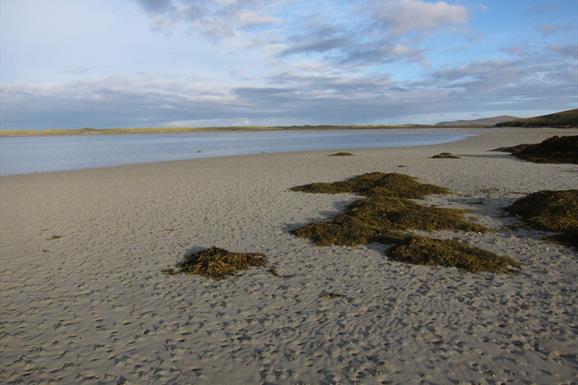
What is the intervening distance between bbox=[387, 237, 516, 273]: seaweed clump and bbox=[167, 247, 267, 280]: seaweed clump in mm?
3202

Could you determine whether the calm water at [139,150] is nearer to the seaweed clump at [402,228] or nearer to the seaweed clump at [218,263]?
the seaweed clump at [402,228]

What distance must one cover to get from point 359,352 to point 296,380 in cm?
105

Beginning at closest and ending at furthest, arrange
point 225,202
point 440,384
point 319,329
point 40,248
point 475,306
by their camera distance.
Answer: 1. point 440,384
2. point 319,329
3. point 475,306
4. point 40,248
5. point 225,202

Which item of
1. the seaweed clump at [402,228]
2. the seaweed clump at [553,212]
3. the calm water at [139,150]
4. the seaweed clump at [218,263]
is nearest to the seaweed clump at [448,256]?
the seaweed clump at [402,228]

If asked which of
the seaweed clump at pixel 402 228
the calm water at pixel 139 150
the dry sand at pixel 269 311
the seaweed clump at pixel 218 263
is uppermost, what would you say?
the calm water at pixel 139 150

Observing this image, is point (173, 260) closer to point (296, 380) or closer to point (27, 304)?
point (27, 304)

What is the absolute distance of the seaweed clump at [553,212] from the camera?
1060cm

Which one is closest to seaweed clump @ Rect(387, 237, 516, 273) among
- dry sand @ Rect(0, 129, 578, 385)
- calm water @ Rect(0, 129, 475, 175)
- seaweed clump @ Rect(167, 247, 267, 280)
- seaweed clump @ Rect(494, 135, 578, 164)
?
dry sand @ Rect(0, 129, 578, 385)

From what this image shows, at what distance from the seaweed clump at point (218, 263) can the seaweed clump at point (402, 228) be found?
2107 millimetres

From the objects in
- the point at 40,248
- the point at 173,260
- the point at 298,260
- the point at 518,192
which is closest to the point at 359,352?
the point at 298,260

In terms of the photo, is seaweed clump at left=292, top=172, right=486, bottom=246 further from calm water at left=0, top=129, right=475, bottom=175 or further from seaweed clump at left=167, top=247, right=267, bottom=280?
calm water at left=0, top=129, right=475, bottom=175

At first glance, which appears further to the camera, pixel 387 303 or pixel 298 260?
pixel 298 260

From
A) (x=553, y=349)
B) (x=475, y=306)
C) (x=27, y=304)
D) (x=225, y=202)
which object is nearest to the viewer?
(x=553, y=349)

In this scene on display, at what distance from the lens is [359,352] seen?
5820 mm
